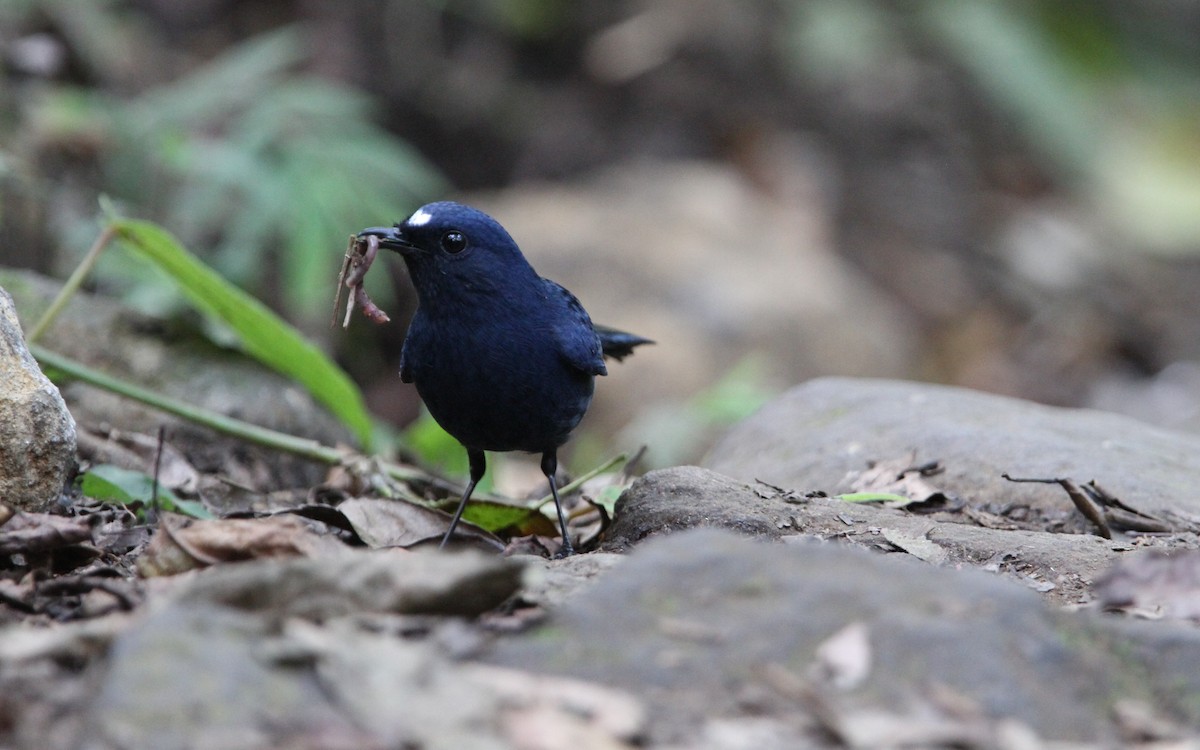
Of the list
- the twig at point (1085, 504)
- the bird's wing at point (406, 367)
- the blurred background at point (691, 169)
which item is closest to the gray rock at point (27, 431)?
the bird's wing at point (406, 367)

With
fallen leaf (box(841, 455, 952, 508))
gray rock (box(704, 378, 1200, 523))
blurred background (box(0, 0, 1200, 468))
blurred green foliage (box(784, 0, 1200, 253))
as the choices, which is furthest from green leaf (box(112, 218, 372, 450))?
blurred green foliage (box(784, 0, 1200, 253))

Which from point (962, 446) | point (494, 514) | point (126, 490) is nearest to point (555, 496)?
point (494, 514)

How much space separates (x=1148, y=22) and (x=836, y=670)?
15288 mm

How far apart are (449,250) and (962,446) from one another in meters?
2.07

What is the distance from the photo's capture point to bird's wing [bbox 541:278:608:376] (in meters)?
4.32

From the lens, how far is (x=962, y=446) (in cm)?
493

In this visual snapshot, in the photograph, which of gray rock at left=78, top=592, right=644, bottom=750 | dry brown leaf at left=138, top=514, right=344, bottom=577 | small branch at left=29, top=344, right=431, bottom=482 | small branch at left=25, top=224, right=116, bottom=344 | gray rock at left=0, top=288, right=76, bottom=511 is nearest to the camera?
gray rock at left=78, top=592, right=644, bottom=750

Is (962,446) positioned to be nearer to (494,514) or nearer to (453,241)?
(494,514)

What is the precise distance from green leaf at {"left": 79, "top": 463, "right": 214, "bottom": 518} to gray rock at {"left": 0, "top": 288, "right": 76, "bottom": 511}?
0.48 meters

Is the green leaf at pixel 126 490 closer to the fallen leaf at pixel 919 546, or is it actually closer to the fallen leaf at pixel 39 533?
the fallen leaf at pixel 39 533

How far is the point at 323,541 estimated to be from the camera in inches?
128

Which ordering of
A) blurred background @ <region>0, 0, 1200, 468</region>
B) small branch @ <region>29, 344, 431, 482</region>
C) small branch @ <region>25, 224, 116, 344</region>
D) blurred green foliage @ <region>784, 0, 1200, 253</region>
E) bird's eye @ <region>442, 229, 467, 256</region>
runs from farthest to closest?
1. blurred green foliage @ <region>784, 0, 1200, 253</region>
2. blurred background @ <region>0, 0, 1200, 468</region>
3. small branch @ <region>29, 344, 431, 482</region>
4. small branch @ <region>25, 224, 116, 344</region>
5. bird's eye @ <region>442, 229, 467, 256</region>

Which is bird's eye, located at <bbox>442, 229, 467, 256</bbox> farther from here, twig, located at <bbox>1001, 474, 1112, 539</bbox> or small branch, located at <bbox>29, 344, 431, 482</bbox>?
twig, located at <bbox>1001, 474, 1112, 539</bbox>

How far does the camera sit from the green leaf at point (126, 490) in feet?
13.9
